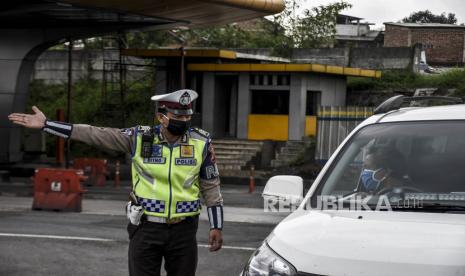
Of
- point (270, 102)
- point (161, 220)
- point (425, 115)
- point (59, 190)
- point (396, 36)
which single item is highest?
point (396, 36)

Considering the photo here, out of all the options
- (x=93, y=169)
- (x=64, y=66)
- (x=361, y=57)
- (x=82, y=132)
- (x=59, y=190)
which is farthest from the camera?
(x=64, y=66)

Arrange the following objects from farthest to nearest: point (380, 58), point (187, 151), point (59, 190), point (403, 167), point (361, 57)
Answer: point (361, 57) < point (380, 58) < point (59, 190) < point (187, 151) < point (403, 167)

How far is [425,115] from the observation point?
17.3 ft

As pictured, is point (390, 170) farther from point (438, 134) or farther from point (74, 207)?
point (74, 207)

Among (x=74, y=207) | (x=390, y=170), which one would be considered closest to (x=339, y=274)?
(x=390, y=170)

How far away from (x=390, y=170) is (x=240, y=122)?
26.1 meters

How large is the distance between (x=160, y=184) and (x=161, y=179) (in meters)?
0.03

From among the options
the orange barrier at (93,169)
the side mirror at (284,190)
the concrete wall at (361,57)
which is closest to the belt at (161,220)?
the side mirror at (284,190)

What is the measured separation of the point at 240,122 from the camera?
102ft

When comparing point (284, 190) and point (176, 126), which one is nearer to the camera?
point (284, 190)

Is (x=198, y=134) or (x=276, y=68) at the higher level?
(x=276, y=68)

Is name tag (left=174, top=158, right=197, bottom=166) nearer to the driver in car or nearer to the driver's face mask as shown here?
the driver's face mask

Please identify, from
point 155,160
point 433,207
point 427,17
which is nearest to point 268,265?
point 433,207

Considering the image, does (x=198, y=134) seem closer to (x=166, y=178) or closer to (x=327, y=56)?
(x=166, y=178)
